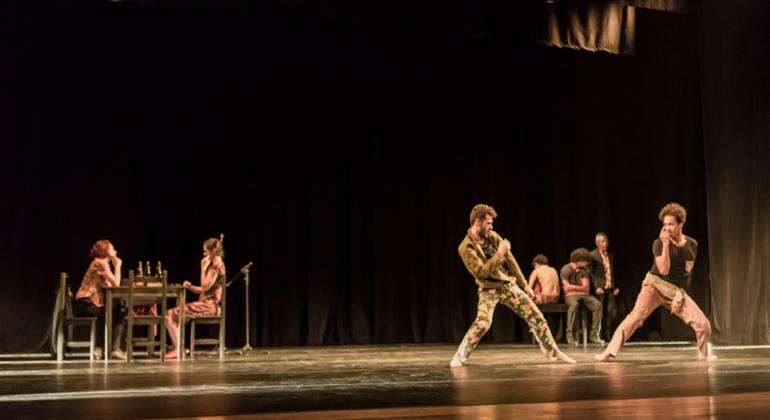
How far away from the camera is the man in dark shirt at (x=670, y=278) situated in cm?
834

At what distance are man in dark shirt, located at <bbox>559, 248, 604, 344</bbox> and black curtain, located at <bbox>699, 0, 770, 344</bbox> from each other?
4.82 feet

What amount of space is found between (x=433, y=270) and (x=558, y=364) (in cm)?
494

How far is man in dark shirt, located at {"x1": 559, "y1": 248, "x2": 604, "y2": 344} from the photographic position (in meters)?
12.3

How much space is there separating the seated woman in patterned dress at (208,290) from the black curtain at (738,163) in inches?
241

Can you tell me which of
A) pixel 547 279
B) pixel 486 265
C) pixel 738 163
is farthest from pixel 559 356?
pixel 738 163

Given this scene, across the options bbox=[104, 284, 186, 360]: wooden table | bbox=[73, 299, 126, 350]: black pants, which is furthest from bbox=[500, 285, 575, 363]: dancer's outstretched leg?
bbox=[73, 299, 126, 350]: black pants

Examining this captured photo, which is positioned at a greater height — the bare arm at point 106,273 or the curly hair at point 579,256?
the curly hair at point 579,256

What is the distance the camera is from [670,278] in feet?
27.7

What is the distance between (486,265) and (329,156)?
530 centimetres

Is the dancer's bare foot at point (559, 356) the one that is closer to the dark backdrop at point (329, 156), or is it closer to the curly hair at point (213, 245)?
the curly hair at point (213, 245)

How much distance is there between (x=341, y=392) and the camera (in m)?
6.00

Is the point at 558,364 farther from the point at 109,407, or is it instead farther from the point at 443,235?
the point at 443,235

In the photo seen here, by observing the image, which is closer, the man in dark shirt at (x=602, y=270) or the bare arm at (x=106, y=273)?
the bare arm at (x=106, y=273)

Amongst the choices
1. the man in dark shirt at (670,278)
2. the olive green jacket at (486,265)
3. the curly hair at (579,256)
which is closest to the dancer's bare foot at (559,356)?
the man in dark shirt at (670,278)
